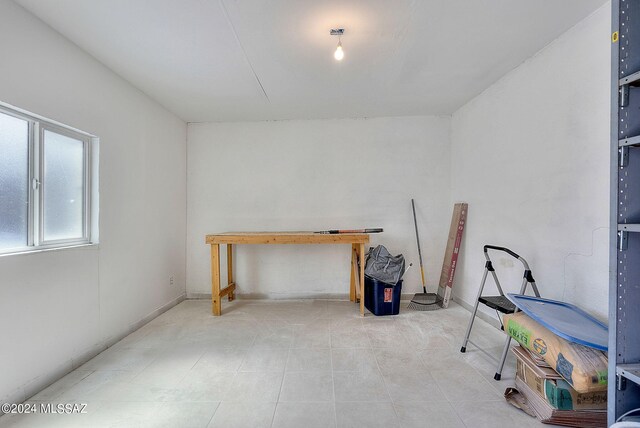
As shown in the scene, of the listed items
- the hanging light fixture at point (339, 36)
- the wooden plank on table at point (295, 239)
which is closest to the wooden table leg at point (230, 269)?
the wooden plank on table at point (295, 239)

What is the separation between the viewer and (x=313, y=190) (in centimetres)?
404

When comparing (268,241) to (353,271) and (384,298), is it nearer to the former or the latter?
(353,271)

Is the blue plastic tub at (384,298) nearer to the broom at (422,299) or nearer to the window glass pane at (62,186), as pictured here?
the broom at (422,299)

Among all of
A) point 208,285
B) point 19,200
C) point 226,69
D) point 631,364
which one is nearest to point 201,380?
point 19,200

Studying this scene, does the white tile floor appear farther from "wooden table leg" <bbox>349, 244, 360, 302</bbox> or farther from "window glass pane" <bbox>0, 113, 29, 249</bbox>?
"window glass pane" <bbox>0, 113, 29, 249</bbox>

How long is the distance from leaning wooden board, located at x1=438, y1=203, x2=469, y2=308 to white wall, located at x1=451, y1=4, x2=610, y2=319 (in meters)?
0.31

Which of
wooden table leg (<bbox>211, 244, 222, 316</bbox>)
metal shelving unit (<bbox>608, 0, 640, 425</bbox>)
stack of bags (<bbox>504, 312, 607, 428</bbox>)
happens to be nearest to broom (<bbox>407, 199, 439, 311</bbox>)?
stack of bags (<bbox>504, 312, 607, 428</bbox>)

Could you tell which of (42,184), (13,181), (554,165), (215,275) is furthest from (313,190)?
(13,181)

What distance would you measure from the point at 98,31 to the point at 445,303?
174 inches

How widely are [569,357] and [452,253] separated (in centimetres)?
220

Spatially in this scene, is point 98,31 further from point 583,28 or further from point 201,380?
point 583,28

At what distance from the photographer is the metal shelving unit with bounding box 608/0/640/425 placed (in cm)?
124

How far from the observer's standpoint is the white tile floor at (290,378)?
5.48 ft

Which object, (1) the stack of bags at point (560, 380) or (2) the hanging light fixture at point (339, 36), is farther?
(2) the hanging light fixture at point (339, 36)
